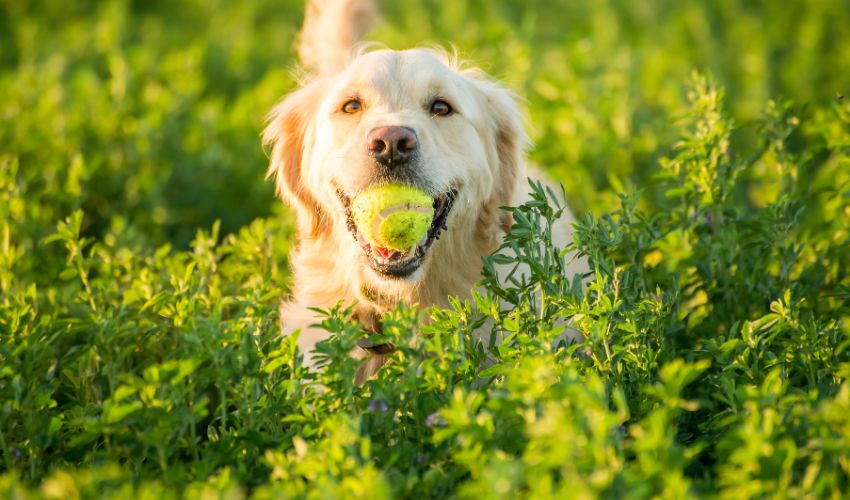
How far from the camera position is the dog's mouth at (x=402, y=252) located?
142 inches

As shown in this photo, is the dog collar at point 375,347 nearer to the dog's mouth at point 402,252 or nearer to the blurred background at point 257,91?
the dog's mouth at point 402,252

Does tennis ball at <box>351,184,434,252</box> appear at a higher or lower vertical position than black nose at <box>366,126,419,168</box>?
lower

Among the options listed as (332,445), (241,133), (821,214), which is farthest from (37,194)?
(821,214)

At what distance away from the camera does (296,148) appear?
4.31 m

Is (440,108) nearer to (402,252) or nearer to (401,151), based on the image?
(401,151)

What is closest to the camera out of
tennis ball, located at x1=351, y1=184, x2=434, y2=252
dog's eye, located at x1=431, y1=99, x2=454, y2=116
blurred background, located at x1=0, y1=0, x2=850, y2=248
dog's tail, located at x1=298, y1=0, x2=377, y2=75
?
tennis ball, located at x1=351, y1=184, x2=434, y2=252

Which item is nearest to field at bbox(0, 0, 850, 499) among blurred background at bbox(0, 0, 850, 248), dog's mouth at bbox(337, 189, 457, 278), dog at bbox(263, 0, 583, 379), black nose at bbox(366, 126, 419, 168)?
blurred background at bbox(0, 0, 850, 248)

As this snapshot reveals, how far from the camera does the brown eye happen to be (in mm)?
3967

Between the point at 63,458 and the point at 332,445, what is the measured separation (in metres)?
0.98

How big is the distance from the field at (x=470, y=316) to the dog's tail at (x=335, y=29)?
33.3 inches

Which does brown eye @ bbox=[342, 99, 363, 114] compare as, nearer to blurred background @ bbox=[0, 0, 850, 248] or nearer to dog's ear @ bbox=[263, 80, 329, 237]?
dog's ear @ bbox=[263, 80, 329, 237]

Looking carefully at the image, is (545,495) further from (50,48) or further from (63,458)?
(50,48)

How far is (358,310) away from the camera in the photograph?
392 centimetres

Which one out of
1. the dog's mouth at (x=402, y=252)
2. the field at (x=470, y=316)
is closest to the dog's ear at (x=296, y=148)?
the field at (x=470, y=316)
